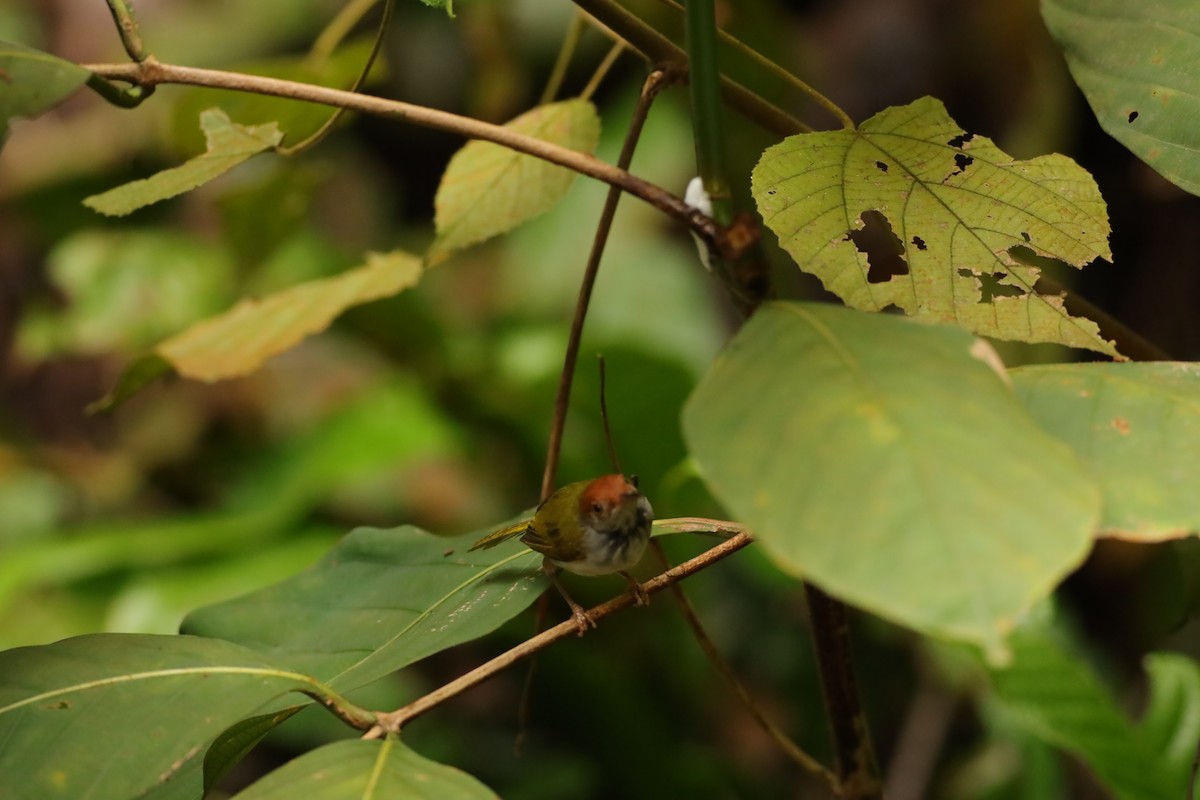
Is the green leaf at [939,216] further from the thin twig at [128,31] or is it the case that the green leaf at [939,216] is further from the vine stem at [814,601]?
the thin twig at [128,31]

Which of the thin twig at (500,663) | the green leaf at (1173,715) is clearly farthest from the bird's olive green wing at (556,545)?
the green leaf at (1173,715)

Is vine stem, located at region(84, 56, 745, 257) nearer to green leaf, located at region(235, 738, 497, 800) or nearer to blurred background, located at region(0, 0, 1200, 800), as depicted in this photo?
green leaf, located at region(235, 738, 497, 800)

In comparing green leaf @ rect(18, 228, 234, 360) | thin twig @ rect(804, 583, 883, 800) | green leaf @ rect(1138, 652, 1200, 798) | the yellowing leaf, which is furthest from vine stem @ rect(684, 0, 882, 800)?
green leaf @ rect(18, 228, 234, 360)

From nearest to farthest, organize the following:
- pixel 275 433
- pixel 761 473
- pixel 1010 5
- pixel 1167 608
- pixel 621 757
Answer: pixel 761 473 → pixel 1167 608 → pixel 621 757 → pixel 1010 5 → pixel 275 433

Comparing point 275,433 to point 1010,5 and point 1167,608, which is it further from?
point 1167,608

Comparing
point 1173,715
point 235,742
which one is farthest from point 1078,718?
point 235,742

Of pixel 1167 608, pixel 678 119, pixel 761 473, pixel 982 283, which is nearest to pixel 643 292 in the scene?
pixel 678 119

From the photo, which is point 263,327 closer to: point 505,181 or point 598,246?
point 505,181
